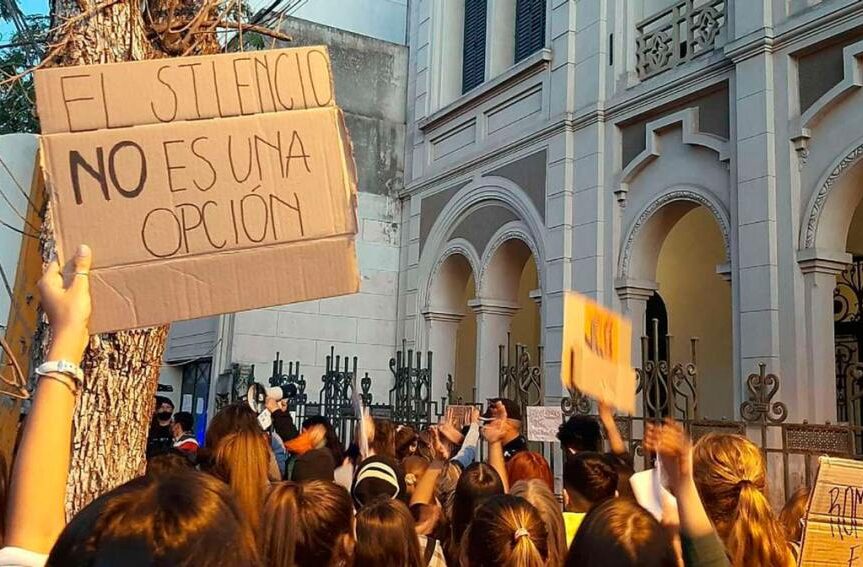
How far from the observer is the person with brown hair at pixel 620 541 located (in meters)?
1.74

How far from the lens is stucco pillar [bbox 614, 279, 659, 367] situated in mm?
10102

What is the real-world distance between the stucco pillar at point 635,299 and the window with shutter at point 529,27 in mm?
4051

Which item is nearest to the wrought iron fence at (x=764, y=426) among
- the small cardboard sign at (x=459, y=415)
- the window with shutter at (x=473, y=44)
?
the small cardboard sign at (x=459, y=415)

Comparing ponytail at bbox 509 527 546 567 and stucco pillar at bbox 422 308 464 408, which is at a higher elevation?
stucco pillar at bbox 422 308 464 408

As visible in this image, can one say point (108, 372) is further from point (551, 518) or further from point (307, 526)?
point (551, 518)

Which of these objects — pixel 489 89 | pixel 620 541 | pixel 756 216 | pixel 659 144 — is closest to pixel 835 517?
pixel 620 541

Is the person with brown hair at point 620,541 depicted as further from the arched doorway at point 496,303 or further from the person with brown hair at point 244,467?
the arched doorway at point 496,303

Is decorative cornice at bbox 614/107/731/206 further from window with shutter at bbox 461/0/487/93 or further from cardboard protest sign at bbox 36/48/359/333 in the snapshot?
cardboard protest sign at bbox 36/48/359/333

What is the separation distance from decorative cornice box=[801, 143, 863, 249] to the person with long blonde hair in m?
6.24

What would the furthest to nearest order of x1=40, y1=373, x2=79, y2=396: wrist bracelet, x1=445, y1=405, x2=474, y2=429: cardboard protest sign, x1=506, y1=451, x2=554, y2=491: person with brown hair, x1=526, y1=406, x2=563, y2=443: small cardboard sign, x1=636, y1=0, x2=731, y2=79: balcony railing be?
x1=636, y1=0, x2=731, y2=79: balcony railing < x1=526, y1=406, x2=563, y2=443: small cardboard sign < x1=445, y1=405, x2=474, y2=429: cardboard protest sign < x1=506, y1=451, x2=554, y2=491: person with brown hair < x1=40, y1=373, x2=79, y2=396: wrist bracelet

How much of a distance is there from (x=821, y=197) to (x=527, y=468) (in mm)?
5099

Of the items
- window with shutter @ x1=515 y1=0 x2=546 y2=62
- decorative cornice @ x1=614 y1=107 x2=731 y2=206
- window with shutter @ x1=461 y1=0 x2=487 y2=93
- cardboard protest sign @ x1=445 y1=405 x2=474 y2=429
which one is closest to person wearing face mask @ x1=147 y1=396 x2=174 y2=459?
cardboard protest sign @ x1=445 y1=405 x2=474 y2=429

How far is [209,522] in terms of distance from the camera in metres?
1.22

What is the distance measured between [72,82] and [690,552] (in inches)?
77.6
